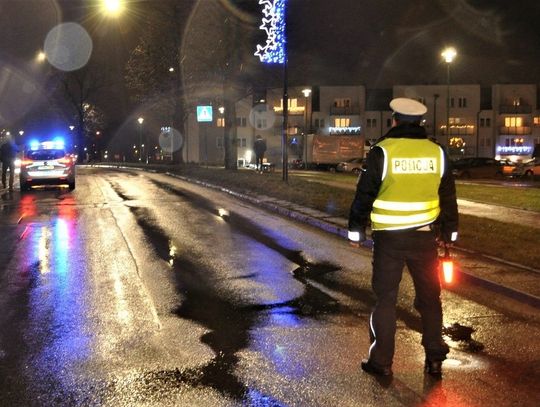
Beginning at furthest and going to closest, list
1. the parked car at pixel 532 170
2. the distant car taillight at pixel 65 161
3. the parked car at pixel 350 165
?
the parked car at pixel 350 165 → the parked car at pixel 532 170 → the distant car taillight at pixel 65 161

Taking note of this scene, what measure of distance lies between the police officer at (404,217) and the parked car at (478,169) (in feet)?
116

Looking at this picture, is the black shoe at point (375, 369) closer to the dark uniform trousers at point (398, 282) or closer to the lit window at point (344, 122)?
the dark uniform trousers at point (398, 282)

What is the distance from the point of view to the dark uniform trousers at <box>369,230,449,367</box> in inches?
189

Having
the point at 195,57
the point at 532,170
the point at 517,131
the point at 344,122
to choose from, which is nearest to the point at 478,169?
the point at 532,170

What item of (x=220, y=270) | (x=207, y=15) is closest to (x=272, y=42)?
(x=207, y=15)

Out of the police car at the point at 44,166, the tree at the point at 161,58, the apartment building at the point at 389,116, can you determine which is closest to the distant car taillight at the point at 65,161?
the police car at the point at 44,166

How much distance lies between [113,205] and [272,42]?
9.63m

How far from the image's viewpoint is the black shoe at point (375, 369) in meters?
4.92

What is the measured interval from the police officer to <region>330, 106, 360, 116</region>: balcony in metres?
76.6

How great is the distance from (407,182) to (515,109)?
81604 mm

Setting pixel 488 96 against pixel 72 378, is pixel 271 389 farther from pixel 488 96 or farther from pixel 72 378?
pixel 488 96

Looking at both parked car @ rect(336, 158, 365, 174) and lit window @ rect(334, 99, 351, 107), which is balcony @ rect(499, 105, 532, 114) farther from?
parked car @ rect(336, 158, 365, 174)

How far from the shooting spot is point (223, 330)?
20.4 feet

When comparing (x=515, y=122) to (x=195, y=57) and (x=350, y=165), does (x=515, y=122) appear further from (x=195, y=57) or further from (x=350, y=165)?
(x=195, y=57)
